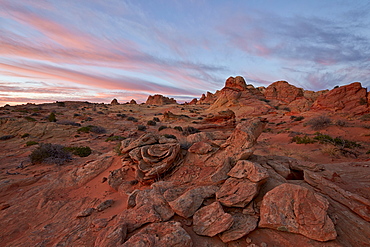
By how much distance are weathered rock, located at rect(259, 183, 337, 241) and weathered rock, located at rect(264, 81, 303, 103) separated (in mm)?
54832

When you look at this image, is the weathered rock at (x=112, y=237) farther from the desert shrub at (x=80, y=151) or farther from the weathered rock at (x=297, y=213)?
the desert shrub at (x=80, y=151)

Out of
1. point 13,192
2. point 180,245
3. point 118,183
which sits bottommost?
point 13,192

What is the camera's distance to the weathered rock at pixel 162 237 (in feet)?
9.63

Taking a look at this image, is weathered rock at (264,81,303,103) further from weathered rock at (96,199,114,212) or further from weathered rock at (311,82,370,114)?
weathered rock at (96,199,114,212)

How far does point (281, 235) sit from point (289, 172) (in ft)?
8.50

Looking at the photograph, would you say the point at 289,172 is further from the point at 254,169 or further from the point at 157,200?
the point at 157,200

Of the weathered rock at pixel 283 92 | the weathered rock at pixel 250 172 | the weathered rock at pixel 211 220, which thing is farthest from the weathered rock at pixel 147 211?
the weathered rock at pixel 283 92

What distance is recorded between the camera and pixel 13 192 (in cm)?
646

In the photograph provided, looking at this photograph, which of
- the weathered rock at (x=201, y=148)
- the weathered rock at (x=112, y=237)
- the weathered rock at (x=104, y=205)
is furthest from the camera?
the weathered rock at (x=201, y=148)

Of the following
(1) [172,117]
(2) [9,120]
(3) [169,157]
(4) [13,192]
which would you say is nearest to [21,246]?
(4) [13,192]

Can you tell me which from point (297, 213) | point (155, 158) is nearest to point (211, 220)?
point (297, 213)

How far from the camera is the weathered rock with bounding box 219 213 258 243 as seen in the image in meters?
3.16

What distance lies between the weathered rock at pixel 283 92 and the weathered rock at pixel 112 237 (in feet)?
186

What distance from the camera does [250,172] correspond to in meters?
4.23
